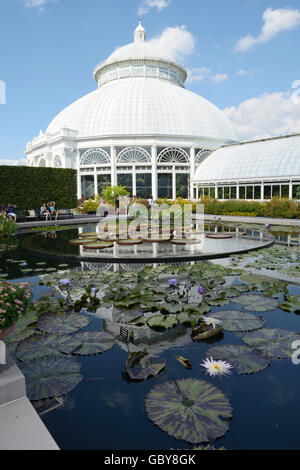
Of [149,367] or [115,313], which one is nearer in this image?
[149,367]

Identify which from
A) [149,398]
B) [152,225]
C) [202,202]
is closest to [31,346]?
[149,398]

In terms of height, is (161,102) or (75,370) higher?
(161,102)

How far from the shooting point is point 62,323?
193 inches

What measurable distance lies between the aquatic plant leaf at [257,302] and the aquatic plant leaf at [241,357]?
145 centimetres

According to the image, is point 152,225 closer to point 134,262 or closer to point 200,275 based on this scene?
point 134,262

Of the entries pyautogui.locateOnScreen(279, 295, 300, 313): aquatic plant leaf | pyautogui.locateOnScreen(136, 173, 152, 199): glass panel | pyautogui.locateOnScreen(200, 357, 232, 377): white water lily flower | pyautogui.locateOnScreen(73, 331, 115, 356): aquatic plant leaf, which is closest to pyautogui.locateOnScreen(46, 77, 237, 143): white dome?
pyautogui.locateOnScreen(136, 173, 152, 199): glass panel

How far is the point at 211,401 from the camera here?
3.02 m

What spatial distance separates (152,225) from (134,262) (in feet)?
25.7

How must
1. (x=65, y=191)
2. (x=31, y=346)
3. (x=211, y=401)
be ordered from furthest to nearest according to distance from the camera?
(x=65, y=191)
(x=31, y=346)
(x=211, y=401)

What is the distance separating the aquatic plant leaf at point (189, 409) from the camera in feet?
8.68

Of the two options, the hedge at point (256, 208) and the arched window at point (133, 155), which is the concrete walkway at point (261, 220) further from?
the arched window at point (133, 155)

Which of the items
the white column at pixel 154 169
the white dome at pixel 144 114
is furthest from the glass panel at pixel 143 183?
the white dome at pixel 144 114

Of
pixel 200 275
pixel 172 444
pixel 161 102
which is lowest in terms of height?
pixel 172 444

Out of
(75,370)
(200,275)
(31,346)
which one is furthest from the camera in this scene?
(200,275)
